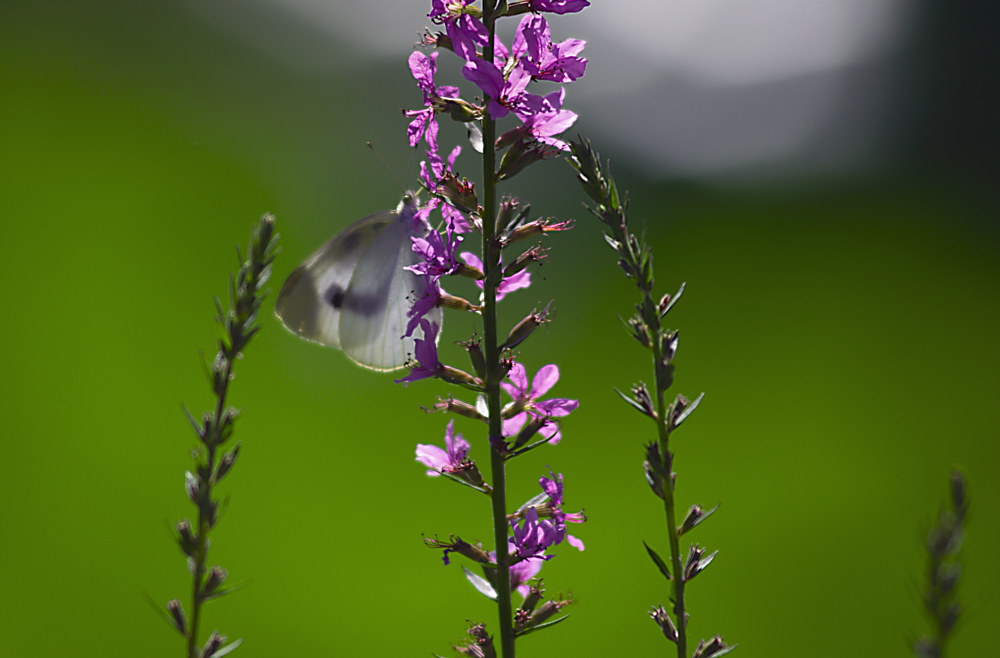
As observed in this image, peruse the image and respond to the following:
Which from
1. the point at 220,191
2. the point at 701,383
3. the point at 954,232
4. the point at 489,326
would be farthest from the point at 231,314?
the point at 954,232

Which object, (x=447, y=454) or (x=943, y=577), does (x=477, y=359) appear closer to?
(x=447, y=454)

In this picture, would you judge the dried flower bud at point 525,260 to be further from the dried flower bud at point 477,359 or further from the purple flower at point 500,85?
the purple flower at point 500,85

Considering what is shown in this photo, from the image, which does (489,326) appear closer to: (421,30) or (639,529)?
(421,30)

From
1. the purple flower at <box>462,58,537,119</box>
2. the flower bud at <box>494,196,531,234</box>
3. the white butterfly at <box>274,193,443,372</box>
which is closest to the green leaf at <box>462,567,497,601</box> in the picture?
the flower bud at <box>494,196,531,234</box>

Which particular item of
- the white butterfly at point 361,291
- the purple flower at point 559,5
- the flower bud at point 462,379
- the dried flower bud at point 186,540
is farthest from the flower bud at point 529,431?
the white butterfly at point 361,291

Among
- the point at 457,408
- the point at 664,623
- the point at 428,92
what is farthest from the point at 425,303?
the point at 664,623

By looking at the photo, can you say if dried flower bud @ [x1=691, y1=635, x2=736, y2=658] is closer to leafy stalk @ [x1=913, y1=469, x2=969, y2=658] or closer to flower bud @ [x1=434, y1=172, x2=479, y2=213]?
leafy stalk @ [x1=913, y1=469, x2=969, y2=658]
